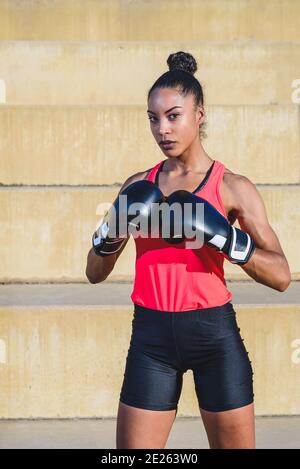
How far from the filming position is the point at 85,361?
16.8 feet

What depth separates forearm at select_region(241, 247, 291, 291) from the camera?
315 centimetres

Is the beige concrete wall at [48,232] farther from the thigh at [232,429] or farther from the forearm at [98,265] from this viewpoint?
the thigh at [232,429]

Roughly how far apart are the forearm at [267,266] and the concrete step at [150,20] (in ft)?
16.1

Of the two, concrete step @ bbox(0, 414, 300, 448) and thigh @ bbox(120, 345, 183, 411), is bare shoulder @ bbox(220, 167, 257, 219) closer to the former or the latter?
thigh @ bbox(120, 345, 183, 411)

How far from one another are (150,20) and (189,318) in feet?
16.5

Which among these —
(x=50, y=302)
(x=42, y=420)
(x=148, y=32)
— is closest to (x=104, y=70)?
(x=148, y=32)

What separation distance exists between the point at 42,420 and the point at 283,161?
2.43 meters

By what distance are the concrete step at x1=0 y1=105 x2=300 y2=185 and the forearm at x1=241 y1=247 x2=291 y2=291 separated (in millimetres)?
3162

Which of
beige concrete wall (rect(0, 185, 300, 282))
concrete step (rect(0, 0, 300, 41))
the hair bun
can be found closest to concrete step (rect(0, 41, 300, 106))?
concrete step (rect(0, 0, 300, 41))

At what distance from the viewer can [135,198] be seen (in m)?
3.11

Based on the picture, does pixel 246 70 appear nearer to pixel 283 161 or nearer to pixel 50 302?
pixel 283 161

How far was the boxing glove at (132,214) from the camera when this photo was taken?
122 inches

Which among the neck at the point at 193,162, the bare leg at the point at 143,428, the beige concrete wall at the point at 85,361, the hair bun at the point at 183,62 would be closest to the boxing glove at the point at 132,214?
the neck at the point at 193,162

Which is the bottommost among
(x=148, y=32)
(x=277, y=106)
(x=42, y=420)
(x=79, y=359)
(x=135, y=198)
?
(x=42, y=420)
